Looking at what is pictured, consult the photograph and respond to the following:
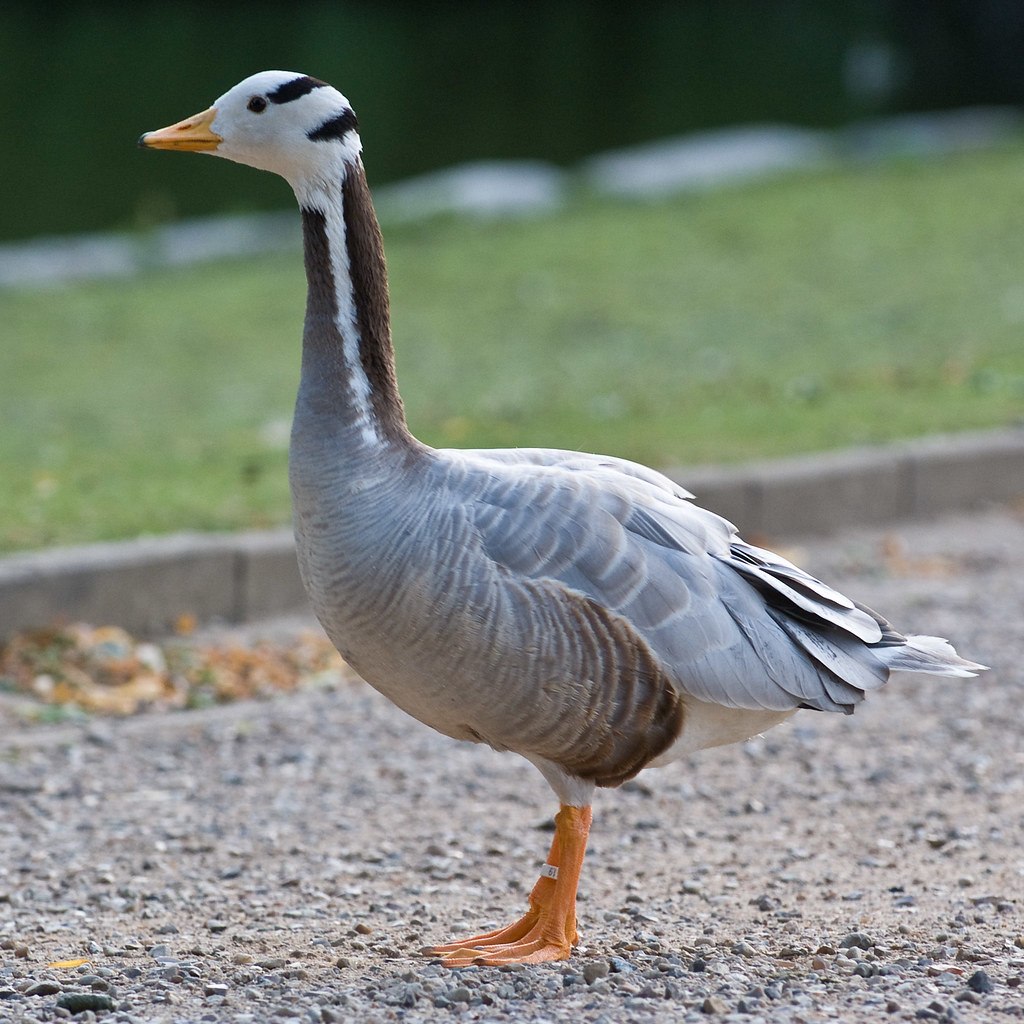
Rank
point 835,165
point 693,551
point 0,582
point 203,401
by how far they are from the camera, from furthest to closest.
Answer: point 835,165
point 203,401
point 0,582
point 693,551

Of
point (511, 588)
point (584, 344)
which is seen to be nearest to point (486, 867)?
point (511, 588)

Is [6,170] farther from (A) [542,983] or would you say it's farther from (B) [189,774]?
(A) [542,983]

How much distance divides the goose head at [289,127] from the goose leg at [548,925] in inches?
61.6

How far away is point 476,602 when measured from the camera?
11.2ft

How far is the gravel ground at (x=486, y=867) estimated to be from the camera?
330 centimetres

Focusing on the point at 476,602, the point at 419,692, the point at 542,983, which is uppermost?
the point at 476,602

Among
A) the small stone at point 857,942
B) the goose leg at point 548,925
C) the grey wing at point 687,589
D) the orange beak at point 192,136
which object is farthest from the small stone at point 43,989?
the orange beak at point 192,136

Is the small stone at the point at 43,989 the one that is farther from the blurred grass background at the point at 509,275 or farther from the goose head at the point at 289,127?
the blurred grass background at the point at 509,275

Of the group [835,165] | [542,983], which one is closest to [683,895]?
[542,983]

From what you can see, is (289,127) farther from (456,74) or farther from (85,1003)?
(456,74)

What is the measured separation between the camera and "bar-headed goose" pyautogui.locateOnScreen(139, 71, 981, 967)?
11.3 ft

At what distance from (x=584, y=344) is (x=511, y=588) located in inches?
259

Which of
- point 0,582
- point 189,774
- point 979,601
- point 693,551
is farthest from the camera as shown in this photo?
point 979,601

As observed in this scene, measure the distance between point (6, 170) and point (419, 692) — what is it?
14077mm
